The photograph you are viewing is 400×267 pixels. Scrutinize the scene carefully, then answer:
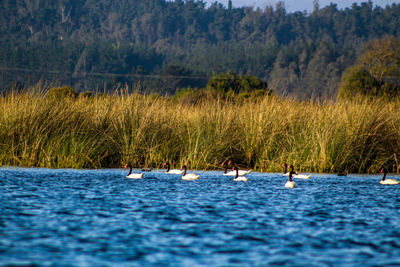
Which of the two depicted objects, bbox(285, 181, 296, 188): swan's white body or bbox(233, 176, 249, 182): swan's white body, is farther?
bbox(233, 176, 249, 182): swan's white body

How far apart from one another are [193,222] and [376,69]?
5842 centimetres

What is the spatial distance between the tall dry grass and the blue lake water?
244cm

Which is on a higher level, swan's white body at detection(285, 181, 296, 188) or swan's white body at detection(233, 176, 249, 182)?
swan's white body at detection(285, 181, 296, 188)

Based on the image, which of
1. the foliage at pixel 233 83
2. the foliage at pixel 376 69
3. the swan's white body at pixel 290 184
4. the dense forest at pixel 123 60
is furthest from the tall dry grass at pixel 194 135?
the dense forest at pixel 123 60

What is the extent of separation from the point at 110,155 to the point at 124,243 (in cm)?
1104

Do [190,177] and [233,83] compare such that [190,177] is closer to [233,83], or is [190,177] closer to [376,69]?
[233,83]

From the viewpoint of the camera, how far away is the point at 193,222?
10.2 meters

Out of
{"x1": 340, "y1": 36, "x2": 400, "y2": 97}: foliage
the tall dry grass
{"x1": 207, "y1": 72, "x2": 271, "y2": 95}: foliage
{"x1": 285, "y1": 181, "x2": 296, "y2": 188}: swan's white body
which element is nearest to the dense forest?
{"x1": 340, "y1": 36, "x2": 400, "y2": 97}: foliage

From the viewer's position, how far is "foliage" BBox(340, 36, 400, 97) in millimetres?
60688

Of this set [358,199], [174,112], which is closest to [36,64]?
[174,112]

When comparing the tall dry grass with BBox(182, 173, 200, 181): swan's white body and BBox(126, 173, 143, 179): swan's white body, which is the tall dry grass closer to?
BBox(126, 173, 143, 179): swan's white body

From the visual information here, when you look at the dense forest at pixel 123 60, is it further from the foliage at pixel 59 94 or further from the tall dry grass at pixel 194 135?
the tall dry grass at pixel 194 135

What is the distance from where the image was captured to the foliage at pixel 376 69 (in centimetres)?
6069

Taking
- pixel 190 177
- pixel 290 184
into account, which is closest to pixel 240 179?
pixel 190 177
